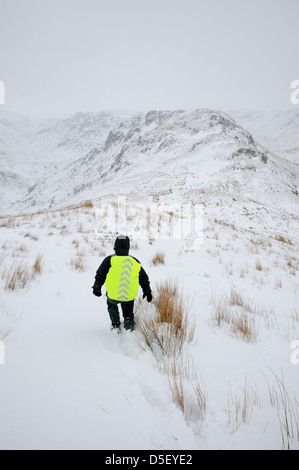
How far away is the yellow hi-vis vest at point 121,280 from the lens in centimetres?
214

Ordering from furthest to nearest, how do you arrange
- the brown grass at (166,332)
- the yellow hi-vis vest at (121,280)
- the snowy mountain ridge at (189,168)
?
the snowy mountain ridge at (189,168) → the yellow hi-vis vest at (121,280) → the brown grass at (166,332)

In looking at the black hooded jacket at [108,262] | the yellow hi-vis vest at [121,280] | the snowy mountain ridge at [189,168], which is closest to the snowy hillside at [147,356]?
the yellow hi-vis vest at [121,280]

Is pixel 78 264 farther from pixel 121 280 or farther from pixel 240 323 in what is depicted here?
pixel 240 323

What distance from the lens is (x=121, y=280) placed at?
214cm

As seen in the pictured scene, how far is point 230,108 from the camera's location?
173000 millimetres

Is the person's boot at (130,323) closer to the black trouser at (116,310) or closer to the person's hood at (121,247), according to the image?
the black trouser at (116,310)

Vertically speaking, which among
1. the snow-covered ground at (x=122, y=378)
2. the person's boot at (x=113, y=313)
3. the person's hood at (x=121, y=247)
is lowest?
the snow-covered ground at (x=122, y=378)

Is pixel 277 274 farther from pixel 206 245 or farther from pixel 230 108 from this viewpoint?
pixel 230 108

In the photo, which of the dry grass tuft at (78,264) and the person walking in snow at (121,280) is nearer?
the person walking in snow at (121,280)

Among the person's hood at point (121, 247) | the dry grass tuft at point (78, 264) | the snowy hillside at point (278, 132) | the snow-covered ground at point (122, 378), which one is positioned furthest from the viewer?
the snowy hillside at point (278, 132)

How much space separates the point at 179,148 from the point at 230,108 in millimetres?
178853

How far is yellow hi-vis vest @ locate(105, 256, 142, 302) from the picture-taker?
2139 mm

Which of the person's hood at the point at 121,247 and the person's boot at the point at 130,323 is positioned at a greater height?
the person's hood at the point at 121,247

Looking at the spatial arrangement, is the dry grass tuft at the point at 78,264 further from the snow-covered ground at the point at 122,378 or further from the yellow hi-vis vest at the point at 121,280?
the yellow hi-vis vest at the point at 121,280
